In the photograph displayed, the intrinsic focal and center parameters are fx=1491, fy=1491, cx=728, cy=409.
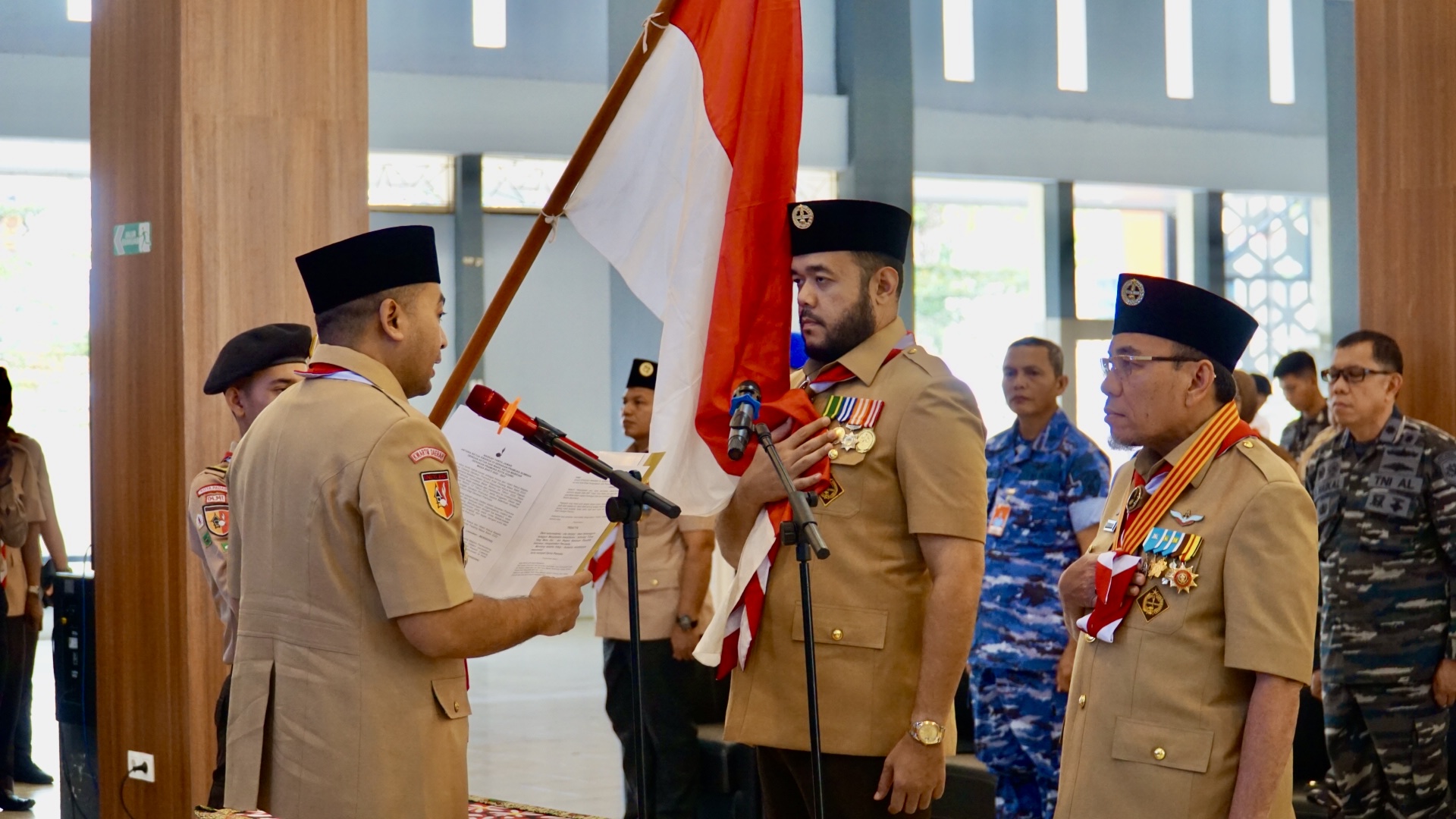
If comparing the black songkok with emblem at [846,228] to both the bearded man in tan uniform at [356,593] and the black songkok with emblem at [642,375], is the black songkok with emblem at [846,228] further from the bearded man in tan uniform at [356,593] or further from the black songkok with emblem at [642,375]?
the black songkok with emblem at [642,375]

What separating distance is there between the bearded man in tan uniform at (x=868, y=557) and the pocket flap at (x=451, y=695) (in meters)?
0.50

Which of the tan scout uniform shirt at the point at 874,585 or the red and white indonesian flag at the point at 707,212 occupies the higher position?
the red and white indonesian flag at the point at 707,212

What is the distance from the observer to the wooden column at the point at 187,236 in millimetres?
3992

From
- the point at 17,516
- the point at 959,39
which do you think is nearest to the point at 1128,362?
the point at 17,516

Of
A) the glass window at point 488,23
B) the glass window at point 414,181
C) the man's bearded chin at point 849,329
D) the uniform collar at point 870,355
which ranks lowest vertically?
the uniform collar at point 870,355

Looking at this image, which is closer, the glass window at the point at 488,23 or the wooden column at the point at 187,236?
the wooden column at the point at 187,236

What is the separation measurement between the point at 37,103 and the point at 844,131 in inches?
196

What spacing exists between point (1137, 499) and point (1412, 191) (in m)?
2.64

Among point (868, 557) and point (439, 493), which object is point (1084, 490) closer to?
point (868, 557)

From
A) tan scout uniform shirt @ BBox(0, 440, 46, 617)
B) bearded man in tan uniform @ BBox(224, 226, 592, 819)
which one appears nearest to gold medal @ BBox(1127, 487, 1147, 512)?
bearded man in tan uniform @ BBox(224, 226, 592, 819)

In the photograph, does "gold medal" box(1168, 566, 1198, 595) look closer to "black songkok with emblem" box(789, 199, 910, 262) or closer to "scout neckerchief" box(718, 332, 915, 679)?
"scout neckerchief" box(718, 332, 915, 679)

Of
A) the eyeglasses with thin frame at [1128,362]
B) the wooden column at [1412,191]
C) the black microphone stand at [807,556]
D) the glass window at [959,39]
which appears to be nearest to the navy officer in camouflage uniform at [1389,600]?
the wooden column at [1412,191]

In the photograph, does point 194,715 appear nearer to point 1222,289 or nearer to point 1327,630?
point 1327,630

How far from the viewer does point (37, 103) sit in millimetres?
8664
